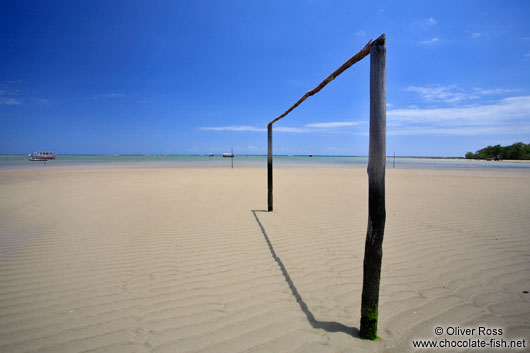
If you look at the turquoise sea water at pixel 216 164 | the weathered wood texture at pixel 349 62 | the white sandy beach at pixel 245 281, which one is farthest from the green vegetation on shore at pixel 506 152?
the weathered wood texture at pixel 349 62

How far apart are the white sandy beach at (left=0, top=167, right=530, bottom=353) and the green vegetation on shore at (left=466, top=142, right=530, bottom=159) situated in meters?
73.6

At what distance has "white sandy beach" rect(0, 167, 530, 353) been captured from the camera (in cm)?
214

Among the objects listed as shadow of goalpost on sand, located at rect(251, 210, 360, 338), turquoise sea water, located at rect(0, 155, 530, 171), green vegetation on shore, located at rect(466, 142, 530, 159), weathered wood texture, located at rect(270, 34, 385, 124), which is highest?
green vegetation on shore, located at rect(466, 142, 530, 159)

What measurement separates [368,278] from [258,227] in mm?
3459

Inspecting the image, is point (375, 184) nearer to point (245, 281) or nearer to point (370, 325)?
point (370, 325)

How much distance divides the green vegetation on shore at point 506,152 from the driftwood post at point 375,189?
3109 inches

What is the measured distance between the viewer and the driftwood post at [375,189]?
1.94 meters

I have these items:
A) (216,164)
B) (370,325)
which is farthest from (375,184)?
(216,164)

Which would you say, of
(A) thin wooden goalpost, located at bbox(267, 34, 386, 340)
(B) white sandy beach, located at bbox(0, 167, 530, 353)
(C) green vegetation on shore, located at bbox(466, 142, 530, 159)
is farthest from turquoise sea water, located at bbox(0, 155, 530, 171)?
(A) thin wooden goalpost, located at bbox(267, 34, 386, 340)

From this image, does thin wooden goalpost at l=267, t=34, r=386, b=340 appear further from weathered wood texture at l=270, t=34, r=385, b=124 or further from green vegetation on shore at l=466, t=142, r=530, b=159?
green vegetation on shore at l=466, t=142, r=530, b=159

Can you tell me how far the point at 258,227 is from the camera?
539cm

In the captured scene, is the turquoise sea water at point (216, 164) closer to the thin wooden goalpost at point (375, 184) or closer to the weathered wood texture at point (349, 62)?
the weathered wood texture at point (349, 62)

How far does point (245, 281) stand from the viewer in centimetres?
305

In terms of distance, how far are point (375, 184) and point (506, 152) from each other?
84.1 m
